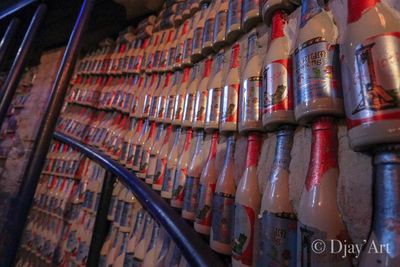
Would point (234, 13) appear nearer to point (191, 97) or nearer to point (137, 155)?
→ point (191, 97)

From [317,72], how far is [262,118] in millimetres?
166

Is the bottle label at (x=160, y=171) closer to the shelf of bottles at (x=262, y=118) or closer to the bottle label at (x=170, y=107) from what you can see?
the shelf of bottles at (x=262, y=118)

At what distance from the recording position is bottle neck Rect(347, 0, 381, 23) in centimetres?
40

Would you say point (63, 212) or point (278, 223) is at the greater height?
point (278, 223)

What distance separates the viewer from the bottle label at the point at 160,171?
1062mm

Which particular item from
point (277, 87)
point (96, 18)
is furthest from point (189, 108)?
point (96, 18)

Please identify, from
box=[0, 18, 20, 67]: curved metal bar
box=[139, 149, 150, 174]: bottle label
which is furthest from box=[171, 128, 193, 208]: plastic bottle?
box=[0, 18, 20, 67]: curved metal bar

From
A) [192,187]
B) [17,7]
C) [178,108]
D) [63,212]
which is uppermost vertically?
[17,7]

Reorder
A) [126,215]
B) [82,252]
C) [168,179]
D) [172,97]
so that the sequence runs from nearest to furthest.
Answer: [168,179] < [172,97] < [126,215] < [82,252]

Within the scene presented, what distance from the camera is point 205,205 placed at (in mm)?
720

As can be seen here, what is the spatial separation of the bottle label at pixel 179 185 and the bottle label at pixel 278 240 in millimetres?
437

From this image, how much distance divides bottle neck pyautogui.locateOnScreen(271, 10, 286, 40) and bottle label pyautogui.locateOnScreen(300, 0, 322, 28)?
0.24 ft

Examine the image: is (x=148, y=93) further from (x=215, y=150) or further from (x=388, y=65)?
(x=388, y=65)

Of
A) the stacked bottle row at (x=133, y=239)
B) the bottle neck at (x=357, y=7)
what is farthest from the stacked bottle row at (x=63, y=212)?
the bottle neck at (x=357, y=7)
